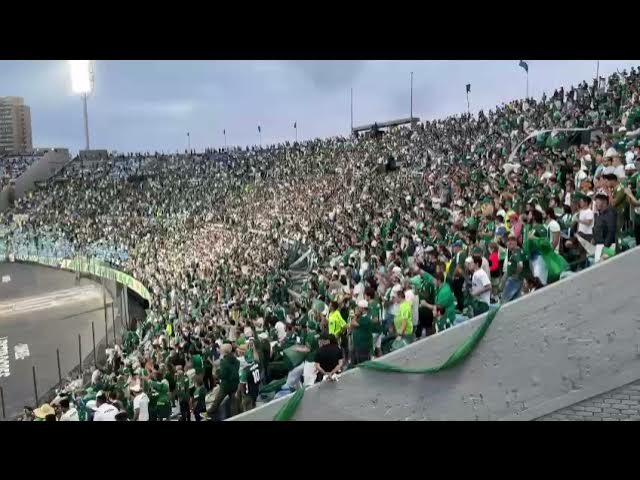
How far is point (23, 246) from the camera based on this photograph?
1925 cm

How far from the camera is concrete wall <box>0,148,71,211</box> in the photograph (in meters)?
17.5

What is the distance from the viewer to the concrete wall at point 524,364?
4.07 metres

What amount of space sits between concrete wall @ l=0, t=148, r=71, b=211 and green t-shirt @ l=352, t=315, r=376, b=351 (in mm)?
13731

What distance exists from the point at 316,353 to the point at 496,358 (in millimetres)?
1291

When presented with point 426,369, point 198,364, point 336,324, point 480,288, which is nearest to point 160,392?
point 198,364

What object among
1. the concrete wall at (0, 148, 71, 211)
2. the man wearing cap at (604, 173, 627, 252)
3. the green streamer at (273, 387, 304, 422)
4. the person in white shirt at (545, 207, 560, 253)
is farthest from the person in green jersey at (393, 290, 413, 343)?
the concrete wall at (0, 148, 71, 211)

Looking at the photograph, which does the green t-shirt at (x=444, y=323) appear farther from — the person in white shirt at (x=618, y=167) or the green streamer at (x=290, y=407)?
the person in white shirt at (x=618, y=167)

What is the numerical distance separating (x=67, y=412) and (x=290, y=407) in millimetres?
3044

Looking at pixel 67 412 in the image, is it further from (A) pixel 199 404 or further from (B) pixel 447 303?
(B) pixel 447 303

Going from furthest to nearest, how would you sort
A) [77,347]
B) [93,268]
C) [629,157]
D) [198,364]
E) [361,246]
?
1. [93,268]
2. [77,347]
3. [361,246]
4. [198,364]
5. [629,157]

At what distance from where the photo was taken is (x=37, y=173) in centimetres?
2014

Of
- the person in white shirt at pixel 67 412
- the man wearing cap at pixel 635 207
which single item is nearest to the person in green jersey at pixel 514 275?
the man wearing cap at pixel 635 207

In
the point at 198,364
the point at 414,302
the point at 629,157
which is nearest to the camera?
the point at 414,302

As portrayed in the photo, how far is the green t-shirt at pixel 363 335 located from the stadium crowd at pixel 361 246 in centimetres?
1
